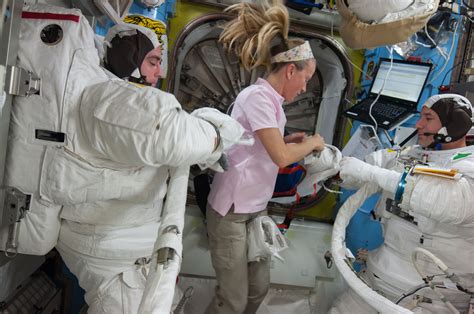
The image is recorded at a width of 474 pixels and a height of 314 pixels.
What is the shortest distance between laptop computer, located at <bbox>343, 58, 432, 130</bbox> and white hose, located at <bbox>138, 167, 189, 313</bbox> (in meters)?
1.99

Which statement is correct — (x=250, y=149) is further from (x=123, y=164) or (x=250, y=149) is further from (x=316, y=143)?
(x=123, y=164)

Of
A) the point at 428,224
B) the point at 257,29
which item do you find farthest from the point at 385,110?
the point at 257,29

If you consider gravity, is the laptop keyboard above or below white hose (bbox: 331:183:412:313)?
above

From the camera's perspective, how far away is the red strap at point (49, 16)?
102 cm

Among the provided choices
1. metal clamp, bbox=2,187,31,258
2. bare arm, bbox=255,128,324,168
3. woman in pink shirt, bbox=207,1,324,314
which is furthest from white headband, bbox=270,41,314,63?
metal clamp, bbox=2,187,31,258

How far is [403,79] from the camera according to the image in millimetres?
2803

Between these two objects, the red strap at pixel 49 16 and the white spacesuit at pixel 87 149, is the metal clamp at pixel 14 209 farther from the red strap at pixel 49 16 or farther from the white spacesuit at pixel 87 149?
the red strap at pixel 49 16

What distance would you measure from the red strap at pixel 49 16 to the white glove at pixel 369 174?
1584 millimetres

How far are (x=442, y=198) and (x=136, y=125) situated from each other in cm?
147

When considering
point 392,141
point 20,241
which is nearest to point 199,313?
point 20,241

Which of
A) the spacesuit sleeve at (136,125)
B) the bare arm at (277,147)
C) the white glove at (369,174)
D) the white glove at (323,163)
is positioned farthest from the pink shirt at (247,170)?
the spacesuit sleeve at (136,125)

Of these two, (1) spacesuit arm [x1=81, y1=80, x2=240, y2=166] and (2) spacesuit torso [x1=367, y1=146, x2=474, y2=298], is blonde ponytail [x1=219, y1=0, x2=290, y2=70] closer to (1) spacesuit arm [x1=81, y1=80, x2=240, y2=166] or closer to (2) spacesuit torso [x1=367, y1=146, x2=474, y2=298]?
(1) spacesuit arm [x1=81, y1=80, x2=240, y2=166]

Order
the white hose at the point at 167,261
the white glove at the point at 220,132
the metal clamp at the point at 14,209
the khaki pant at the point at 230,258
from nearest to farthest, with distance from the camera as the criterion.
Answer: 1. the white hose at the point at 167,261
2. the metal clamp at the point at 14,209
3. the white glove at the point at 220,132
4. the khaki pant at the point at 230,258

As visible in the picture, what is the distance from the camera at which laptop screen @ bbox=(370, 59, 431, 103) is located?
270 centimetres
